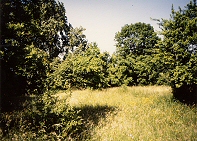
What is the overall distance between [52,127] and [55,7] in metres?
28.1

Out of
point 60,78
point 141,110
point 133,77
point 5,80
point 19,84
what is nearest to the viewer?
point 5,80

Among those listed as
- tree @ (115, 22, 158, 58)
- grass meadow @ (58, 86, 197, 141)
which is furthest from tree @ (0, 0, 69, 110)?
tree @ (115, 22, 158, 58)

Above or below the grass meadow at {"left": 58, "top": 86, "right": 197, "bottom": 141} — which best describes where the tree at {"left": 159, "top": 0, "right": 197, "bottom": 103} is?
above

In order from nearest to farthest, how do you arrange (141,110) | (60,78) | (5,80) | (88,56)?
(5,80) < (60,78) < (141,110) < (88,56)

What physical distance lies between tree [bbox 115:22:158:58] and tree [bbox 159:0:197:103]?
61.9 feet

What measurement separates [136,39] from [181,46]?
66.2 feet

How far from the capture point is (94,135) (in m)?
5.42

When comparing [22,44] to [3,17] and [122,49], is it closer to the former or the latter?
[3,17]

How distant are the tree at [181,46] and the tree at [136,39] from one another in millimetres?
18864

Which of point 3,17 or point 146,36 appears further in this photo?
point 146,36

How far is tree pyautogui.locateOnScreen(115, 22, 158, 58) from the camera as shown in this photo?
28.2 metres

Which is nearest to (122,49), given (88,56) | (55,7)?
(88,56)

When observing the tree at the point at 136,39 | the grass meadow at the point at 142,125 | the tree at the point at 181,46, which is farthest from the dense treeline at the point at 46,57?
the tree at the point at 136,39

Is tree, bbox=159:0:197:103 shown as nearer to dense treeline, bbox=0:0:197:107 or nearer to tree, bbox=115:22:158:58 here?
dense treeline, bbox=0:0:197:107
